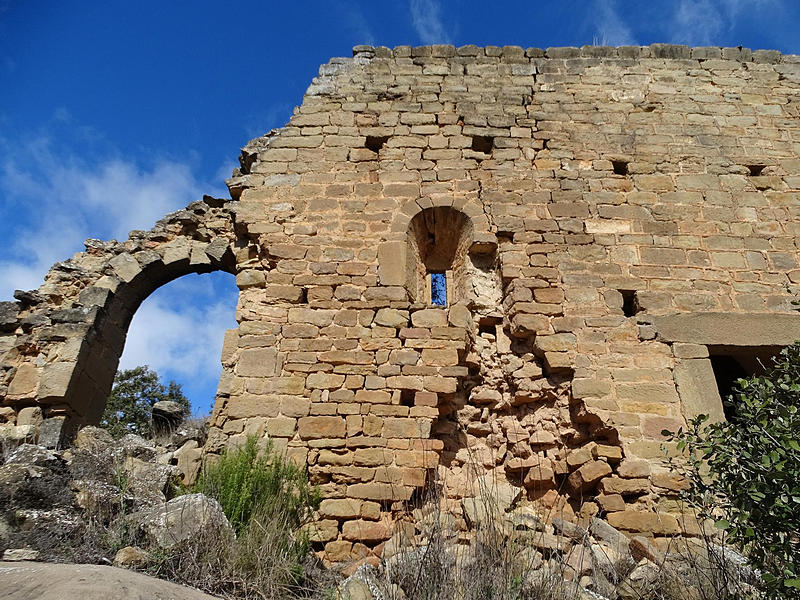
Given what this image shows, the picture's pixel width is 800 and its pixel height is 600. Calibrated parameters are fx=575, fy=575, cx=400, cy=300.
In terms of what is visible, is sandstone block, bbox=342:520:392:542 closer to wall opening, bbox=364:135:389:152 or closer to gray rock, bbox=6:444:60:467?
gray rock, bbox=6:444:60:467

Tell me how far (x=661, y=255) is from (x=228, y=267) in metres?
5.00

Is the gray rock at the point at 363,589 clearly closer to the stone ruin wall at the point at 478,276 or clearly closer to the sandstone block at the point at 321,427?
the stone ruin wall at the point at 478,276

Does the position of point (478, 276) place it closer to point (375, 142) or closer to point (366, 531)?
point (375, 142)

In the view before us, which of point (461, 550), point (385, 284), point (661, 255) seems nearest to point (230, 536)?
point (461, 550)

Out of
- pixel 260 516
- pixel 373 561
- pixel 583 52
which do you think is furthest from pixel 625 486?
pixel 583 52

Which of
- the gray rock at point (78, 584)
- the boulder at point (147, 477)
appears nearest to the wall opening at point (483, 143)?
the boulder at point (147, 477)

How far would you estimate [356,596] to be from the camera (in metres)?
3.29

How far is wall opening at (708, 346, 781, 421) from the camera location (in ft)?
18.3

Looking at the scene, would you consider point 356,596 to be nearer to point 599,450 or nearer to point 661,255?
point 599,450

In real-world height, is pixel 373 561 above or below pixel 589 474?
below

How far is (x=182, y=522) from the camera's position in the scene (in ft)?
12.2

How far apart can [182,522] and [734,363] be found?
19.2ft

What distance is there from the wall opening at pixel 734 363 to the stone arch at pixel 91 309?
5.46 meters

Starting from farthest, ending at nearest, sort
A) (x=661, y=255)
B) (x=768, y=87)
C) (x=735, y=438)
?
(x=768, y=87) → (x=661, y=255) → (x=735, y=438)
